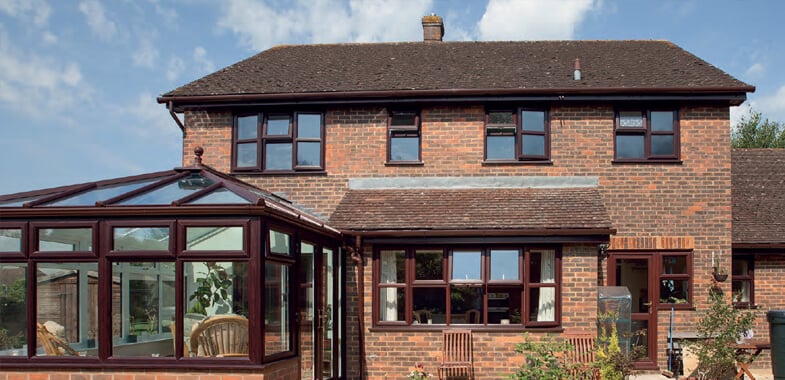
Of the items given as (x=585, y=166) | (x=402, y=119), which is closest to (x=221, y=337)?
(x=402, y=119)

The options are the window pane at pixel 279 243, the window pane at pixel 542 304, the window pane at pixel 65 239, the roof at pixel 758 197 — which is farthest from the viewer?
the roof at pixel 758 197

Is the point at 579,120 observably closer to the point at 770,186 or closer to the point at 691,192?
the point at 691,192

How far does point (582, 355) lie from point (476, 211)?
2.86m

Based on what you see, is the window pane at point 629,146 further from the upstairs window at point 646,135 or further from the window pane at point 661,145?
the window pane at point 661,145

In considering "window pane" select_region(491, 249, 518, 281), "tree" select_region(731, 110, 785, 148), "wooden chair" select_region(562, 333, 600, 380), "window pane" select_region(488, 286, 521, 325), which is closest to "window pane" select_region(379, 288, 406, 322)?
"window pane" select_region(488, 286, 521, 325)

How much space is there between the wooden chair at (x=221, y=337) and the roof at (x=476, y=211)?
152 inches

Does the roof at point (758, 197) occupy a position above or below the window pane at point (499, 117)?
below

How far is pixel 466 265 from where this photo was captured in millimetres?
13461

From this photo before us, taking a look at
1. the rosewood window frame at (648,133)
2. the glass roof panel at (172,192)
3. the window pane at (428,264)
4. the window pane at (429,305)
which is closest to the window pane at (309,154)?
the window pane at (428,264)

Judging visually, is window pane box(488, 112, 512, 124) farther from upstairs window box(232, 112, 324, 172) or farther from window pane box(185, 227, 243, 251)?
window pane box(185, 227, 243, 251)

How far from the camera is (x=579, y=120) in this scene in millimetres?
14719

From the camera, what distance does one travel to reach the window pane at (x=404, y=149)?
14.9 m

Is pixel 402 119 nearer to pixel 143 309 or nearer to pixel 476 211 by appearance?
pixel 476 211

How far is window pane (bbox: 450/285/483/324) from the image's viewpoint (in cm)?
1342
